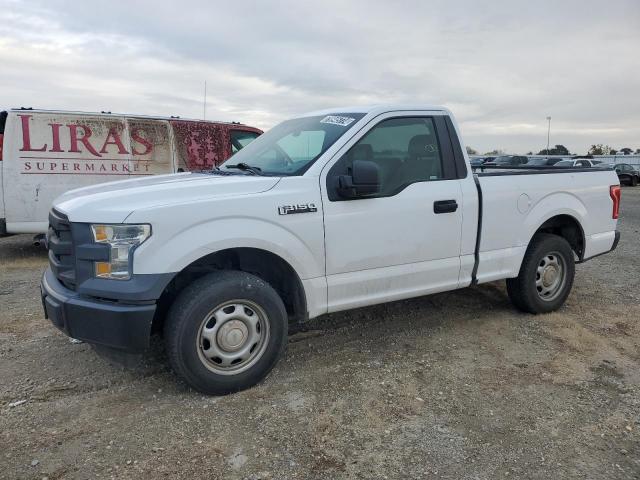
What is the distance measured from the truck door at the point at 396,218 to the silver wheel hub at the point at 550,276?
1.17m

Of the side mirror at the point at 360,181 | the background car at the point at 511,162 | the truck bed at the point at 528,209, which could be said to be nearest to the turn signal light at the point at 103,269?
the side mirror at the point at 360,181

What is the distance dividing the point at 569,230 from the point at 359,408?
337 cm

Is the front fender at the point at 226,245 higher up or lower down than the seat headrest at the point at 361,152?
lower down

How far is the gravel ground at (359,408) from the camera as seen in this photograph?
2693 mm

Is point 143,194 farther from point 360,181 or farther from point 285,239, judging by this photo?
point 360,181

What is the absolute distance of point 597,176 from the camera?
537cm

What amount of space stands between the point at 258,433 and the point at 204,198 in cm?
146

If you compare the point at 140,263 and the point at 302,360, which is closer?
the point at 140,263

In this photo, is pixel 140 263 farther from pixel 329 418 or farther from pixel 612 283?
pixel 612 283

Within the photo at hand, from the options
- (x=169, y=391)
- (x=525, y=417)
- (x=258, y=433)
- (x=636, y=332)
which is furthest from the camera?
(x=636, y=332)

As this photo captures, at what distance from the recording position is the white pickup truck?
10.1 ft

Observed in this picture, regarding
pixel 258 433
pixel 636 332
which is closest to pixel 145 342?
pixel 258 433

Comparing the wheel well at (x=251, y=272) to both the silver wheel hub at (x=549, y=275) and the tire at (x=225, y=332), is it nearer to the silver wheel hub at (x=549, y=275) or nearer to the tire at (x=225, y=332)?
the tire at (x=225, y=332)

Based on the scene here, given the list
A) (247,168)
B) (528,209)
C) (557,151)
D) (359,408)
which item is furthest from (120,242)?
(557,151)
